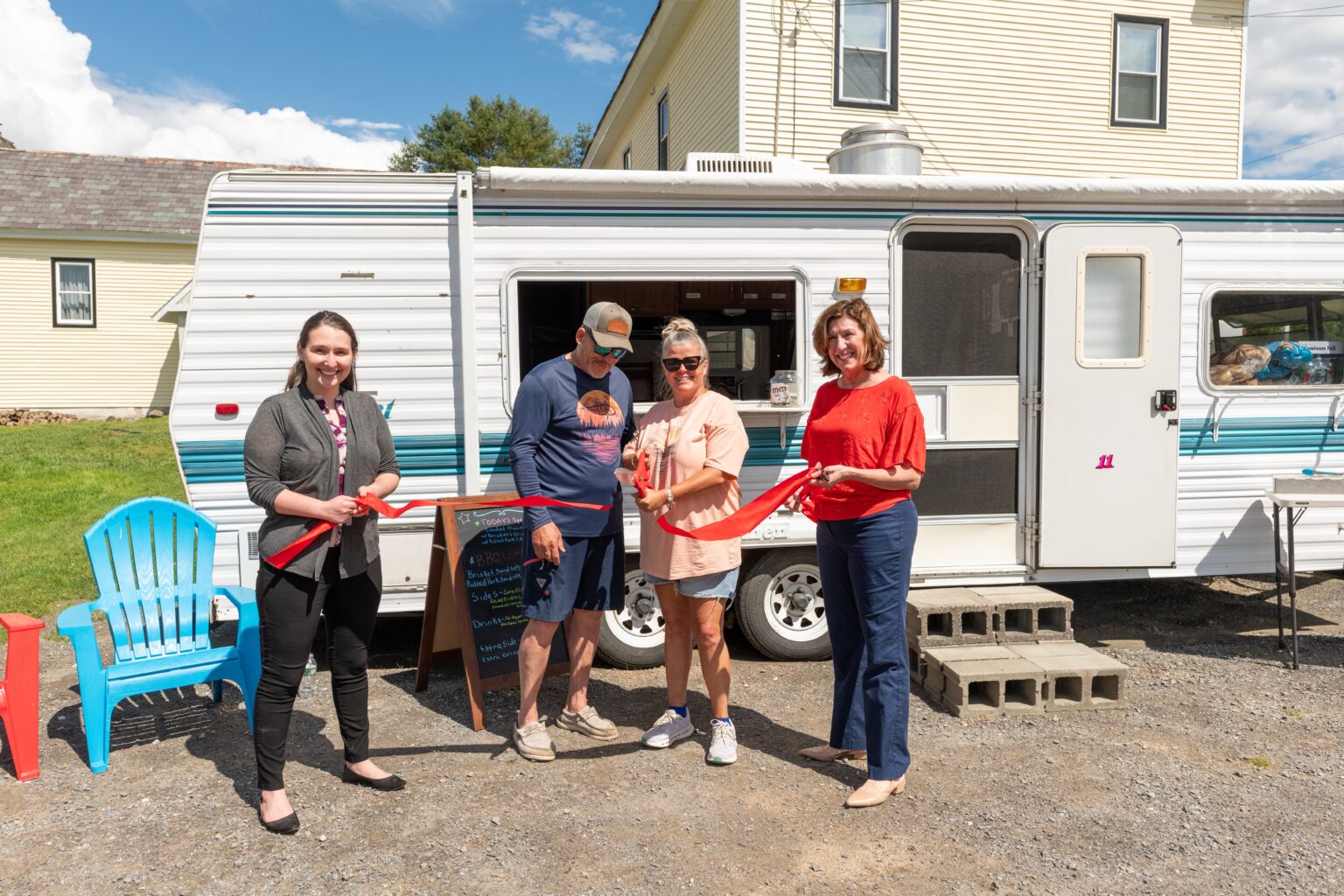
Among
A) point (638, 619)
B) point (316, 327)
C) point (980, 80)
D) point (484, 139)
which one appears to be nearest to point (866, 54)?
point (980, 80)

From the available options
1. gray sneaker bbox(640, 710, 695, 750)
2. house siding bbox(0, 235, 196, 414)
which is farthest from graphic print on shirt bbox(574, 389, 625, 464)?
house siding bbox(0, 235, 196, 414)

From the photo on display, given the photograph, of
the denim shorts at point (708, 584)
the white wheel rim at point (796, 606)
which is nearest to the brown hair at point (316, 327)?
the denim shorts at point (708, 584)

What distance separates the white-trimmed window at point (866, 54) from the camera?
10891 mm

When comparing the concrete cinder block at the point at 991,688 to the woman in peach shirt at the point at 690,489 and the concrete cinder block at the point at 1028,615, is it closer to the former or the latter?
the concrete cinder block at the point at 1028,615

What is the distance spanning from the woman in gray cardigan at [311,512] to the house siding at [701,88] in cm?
834

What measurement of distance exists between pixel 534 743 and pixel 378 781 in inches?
25.2

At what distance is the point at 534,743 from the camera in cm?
385

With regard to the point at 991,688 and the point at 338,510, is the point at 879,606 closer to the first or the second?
the point at 991,688

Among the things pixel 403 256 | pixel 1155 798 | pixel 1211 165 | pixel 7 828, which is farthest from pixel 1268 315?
pixel 1211 165

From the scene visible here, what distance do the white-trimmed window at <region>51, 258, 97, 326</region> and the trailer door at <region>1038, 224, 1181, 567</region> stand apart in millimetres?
18133

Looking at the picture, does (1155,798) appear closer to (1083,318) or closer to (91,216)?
(1083,318)

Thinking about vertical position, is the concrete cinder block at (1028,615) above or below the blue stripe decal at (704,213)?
below

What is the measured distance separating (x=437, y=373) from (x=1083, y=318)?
3.48m

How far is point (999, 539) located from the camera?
16.9 feet
